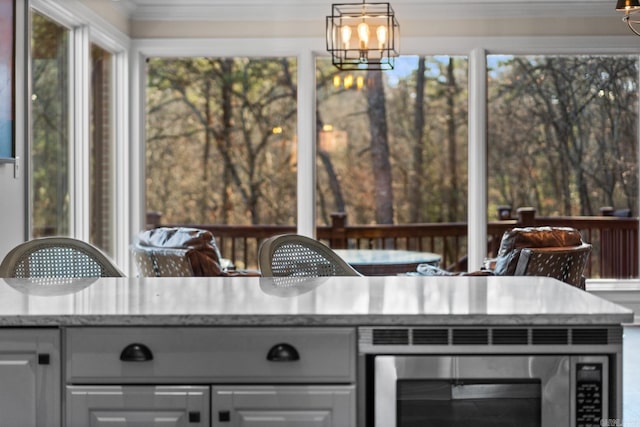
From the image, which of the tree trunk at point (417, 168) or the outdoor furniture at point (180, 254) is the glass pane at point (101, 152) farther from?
the tree trunk at point (417, 168)

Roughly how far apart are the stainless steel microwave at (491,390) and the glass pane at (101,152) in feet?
16.7

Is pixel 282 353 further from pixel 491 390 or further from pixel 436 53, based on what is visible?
pixel 436 53

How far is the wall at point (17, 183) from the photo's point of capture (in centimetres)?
506

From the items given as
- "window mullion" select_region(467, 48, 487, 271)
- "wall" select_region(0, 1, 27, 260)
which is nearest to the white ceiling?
"window mullion" select_region(467, 48, 487, 271)

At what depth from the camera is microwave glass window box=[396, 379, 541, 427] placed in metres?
2.21

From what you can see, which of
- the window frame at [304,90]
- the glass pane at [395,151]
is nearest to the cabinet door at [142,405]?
the window frame at [304,90]

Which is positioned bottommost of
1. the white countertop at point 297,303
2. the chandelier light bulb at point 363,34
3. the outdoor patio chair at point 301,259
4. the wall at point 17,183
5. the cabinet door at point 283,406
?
the cabinet door at point 283,406

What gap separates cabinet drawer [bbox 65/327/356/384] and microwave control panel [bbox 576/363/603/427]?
1.79ft

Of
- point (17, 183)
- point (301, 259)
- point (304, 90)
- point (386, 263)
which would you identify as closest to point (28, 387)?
point (301, 259)

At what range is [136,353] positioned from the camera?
220 centimetres

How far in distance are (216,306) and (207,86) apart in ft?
20.8

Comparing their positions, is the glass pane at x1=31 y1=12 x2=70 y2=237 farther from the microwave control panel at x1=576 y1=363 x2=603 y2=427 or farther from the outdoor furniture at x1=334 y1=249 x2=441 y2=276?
the microwave control panel at x1=576 y1=363 x2=603 y2=427

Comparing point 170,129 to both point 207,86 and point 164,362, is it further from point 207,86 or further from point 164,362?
point 164,362

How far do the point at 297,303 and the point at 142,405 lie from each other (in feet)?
1.51
